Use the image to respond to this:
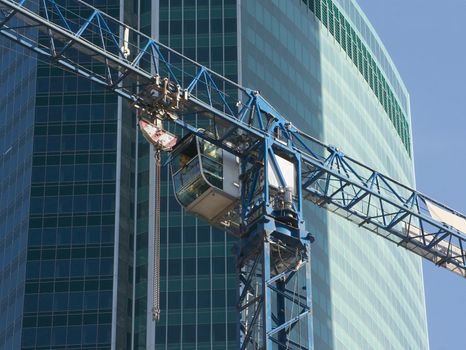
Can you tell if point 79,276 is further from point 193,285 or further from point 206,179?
point 206,179

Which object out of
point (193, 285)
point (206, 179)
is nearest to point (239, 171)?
point (206, 179)

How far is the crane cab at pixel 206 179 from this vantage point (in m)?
114

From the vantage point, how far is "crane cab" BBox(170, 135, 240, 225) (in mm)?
114250

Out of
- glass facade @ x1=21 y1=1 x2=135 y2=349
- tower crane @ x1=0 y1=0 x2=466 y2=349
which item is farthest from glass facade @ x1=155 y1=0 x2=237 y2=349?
tower crane @ x1=0 y1=0 x2=466 y2=349

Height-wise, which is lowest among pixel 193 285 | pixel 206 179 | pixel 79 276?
pixel 206 179

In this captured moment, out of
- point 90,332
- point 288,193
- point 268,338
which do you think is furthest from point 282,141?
point 90,332

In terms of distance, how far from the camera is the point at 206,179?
114 meters

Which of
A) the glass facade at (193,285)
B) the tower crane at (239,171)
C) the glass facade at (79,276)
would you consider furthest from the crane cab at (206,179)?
the glass facade at (79,276)

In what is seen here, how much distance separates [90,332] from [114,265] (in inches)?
301

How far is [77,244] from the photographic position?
198 metres

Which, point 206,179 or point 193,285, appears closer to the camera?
point 206,179

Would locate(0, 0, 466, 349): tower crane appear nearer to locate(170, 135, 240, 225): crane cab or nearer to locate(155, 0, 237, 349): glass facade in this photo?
locate(170, 135, 240, 225): crane cab

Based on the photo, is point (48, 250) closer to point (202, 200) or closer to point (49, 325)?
point (49, 325)

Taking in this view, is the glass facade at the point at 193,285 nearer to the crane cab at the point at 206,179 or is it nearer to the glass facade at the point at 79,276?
the glass facade at the point at 79,276
